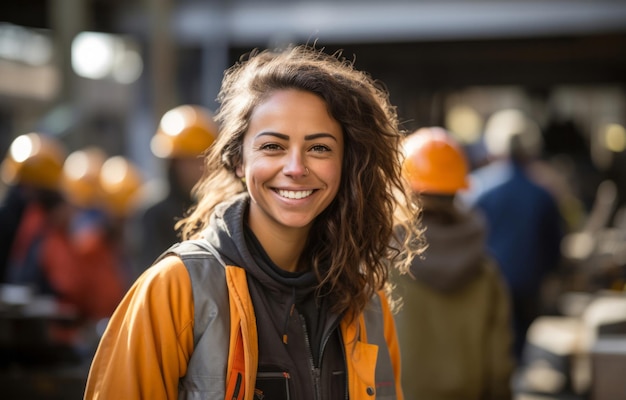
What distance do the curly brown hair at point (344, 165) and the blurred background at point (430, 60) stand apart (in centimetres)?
653

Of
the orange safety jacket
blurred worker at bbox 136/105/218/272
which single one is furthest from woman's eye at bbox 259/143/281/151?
blurred worker at bbox 136/105/218/272

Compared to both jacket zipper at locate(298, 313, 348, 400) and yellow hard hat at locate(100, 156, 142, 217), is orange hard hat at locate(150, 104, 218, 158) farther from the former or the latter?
jacket zipper at locate(298, 313, 348, 400)

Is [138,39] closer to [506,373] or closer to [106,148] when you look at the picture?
[506,373]

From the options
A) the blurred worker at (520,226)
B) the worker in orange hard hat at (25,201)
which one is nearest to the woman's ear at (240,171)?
the worker in orange hard hat at (25,201)

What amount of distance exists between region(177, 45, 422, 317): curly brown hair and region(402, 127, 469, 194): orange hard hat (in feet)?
4.84

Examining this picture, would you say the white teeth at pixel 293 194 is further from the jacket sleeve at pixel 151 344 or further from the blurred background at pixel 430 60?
the blurred background at pixel 430 60

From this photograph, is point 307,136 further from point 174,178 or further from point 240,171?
point 174,178

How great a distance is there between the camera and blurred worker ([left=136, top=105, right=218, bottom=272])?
6.82 metres

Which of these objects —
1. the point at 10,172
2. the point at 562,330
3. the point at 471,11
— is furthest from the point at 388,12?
the point at 10,172

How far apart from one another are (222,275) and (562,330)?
905cm

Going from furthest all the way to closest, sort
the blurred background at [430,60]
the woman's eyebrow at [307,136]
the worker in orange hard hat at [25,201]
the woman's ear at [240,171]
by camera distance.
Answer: the blurred background at [430,60] < the worker in orange hard hat at [25,201] < the woman's ear at [240,171] < the woman's eyebrow at [307,136]

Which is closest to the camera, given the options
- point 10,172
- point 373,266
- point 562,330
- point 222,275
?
point 222,275

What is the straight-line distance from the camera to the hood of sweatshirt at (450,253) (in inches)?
172

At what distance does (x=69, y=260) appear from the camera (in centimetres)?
768
